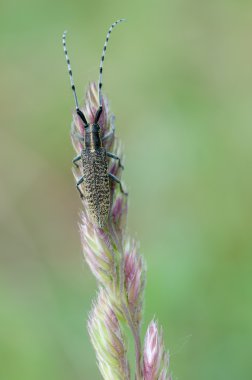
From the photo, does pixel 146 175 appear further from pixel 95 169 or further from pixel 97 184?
pixel 97 184

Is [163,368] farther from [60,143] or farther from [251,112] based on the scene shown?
[60,143]

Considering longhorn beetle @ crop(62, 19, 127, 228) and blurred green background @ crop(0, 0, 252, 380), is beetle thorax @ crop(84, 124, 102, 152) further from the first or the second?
blurred green background @ crop(0, 0, 252, 380)

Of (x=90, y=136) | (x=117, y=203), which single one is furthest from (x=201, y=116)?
(x=117, y=203)

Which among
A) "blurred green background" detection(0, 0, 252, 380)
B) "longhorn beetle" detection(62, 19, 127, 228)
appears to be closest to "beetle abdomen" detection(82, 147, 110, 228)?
"longhorn beetle" detection(62, 19, 127, 228)

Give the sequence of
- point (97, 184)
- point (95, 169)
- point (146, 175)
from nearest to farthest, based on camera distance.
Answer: point (97, 184) < point (95, 169) < point (146, 175)

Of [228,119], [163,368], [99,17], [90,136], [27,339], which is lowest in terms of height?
[163,368]

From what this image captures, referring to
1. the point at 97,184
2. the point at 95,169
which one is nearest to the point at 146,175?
the point at 95,169

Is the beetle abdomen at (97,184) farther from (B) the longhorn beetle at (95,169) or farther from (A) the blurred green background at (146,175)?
(A) the blurred green background at (146,175)
